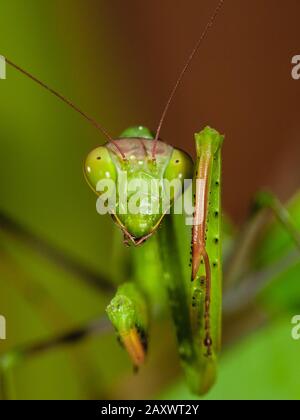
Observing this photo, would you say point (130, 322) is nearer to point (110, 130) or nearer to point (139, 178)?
point (139, 178)

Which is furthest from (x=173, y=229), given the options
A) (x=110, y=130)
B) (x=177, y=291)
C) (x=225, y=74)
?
(x=225, y=74)

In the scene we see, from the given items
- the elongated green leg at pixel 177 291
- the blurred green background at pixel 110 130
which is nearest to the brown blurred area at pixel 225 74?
the blurred green background at pixel 110 130

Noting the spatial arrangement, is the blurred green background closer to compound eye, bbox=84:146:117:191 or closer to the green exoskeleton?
the green exoskeleton

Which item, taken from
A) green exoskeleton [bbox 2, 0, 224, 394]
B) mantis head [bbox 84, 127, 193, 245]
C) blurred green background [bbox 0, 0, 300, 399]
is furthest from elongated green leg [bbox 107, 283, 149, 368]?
blurred green background [bbox 0, 0, 300, 399]

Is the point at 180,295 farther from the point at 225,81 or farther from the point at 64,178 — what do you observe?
the point at 225,81

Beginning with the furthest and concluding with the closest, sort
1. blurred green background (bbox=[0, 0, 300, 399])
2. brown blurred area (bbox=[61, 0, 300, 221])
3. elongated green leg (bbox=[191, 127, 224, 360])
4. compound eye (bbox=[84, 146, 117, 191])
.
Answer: brown blurred area (bbox=[61, 0, 300, 221]) < blurred green background (bbox=[0, 0, 300, 399]) < compound eye (bbox=[84, 146, 117, 191]) < elongated green leg (bbox=[191, 127, 224, 360])
